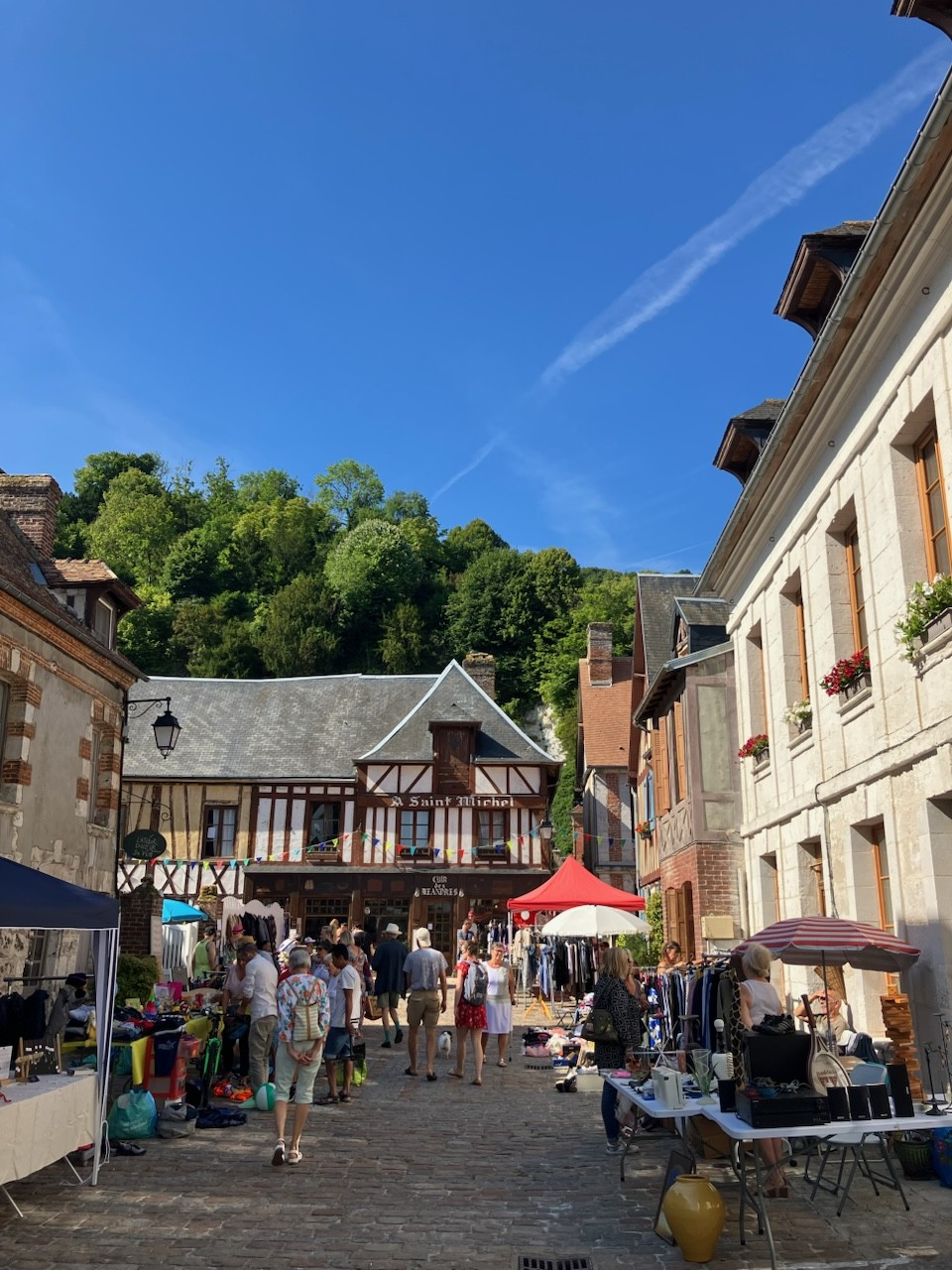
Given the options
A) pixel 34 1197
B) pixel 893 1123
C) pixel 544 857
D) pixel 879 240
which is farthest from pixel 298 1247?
pixel 544 857

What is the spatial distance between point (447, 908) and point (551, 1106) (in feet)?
54.6

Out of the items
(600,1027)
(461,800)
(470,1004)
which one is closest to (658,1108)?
(600,1027)

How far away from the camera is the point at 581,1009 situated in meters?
13.4

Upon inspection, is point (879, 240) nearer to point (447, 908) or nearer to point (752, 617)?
point (752, 617)

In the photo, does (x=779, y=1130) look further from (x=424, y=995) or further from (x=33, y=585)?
(x=33, y=585)

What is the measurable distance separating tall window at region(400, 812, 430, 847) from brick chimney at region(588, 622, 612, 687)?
735cm

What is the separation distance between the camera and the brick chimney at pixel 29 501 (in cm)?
1411

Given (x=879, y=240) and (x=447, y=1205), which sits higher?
(x=879, y=240)

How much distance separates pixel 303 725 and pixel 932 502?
2284 centimetres

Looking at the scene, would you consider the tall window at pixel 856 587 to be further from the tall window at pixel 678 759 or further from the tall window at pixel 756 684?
the tall window at pixel 678 759

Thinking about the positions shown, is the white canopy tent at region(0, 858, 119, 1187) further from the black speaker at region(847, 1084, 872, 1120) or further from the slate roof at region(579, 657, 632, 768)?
the slate roof at region(579, 657, 632, 768)

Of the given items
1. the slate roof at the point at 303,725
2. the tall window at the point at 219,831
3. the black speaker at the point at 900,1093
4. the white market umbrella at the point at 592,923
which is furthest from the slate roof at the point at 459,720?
the black speaker at the point at 900,1093

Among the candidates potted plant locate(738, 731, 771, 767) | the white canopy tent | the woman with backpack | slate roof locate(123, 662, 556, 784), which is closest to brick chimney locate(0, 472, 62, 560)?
the woman with backpack

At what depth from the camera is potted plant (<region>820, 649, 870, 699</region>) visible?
8352 mm
